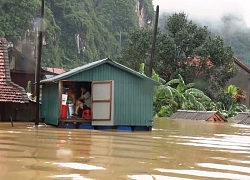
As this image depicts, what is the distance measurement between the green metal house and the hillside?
30.8 metres

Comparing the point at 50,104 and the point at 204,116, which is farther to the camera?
the point at 204,116

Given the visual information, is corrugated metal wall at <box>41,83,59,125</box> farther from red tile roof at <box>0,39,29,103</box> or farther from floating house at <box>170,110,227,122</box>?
floating house at <box>170,110,227,122</box>

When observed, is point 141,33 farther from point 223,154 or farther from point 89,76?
A: point 223,154

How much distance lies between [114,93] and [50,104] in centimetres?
302

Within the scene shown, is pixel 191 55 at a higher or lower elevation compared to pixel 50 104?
higher

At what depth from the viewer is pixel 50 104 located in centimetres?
1814

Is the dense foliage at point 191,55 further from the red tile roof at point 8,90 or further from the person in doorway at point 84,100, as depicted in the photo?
the person in doorway at point 84,100

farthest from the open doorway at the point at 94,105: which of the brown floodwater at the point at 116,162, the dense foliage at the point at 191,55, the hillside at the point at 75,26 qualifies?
the hillside at the point at 75,26

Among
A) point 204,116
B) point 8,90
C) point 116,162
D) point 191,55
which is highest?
point 191,55

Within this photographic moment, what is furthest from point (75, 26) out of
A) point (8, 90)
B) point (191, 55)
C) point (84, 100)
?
point (84, 100)

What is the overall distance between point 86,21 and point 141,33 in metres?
35.7

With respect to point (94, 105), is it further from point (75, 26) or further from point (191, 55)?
point (75, 26)

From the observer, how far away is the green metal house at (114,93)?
53.5 ft

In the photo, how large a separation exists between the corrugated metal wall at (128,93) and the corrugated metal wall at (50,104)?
1516 mm
